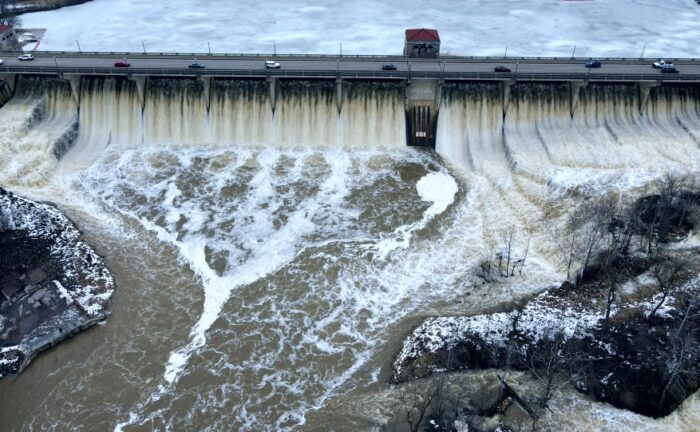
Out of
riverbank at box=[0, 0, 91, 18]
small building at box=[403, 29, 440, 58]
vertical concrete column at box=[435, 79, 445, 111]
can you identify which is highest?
riverbank at box=[0, 0, 91, 18]

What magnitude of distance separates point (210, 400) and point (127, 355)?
22.8ft

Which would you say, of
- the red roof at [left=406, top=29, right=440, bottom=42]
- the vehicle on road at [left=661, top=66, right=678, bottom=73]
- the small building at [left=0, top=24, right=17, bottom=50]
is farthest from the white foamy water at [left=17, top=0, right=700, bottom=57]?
the vehicle on road at [left=661, top=66, right=678, bottom=73]

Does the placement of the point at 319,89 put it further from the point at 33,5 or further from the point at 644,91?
the point at 33,5

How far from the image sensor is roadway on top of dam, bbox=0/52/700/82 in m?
57.8

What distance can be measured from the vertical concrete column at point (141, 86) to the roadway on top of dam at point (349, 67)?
61 centimetres

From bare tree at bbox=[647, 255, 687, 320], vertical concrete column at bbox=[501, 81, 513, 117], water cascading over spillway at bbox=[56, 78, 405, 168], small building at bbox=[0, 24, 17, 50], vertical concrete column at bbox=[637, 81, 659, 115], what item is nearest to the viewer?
bare tree at bbox=[647, 255, 687, 320]

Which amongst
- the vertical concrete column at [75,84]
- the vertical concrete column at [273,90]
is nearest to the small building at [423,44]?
the vertical concrete column at [273,90]

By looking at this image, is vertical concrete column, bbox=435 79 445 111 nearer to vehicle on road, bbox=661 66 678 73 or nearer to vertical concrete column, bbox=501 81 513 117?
vertical concrete column, bbox=501 81 513 117

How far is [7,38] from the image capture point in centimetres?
6844

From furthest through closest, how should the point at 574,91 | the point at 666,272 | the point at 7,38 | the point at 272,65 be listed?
1. the point at 7,38
2. the point at 272,65
3. the point at 574,91
4. the point at 666,272

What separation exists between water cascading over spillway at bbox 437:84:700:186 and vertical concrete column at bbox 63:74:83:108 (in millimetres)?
38634

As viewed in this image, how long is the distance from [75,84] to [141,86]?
7178mm

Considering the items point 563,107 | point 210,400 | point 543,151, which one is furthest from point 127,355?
point 563,107

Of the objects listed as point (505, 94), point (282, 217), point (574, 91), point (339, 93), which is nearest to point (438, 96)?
point (505, 94)
